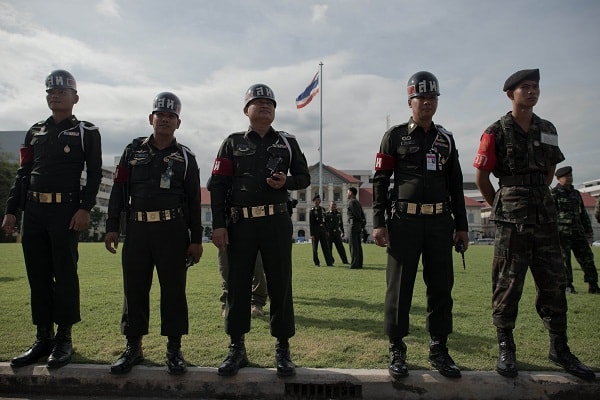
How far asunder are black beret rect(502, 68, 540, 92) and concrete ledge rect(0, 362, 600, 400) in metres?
2.49

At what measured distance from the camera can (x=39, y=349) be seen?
4004 mm

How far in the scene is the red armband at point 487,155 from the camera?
397 cm

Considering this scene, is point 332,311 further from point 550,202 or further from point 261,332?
point 550,202

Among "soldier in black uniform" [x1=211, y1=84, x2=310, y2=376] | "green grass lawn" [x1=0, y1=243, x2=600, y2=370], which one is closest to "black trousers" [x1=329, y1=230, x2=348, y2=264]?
"green grass lawn" [x1=0, y1=243, x2=600, y2=370]

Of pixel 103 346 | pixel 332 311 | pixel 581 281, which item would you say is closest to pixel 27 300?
pixel 103 346

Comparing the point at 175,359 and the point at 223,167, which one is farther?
the point at 223,167

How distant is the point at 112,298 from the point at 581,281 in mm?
9970

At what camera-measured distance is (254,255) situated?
3910 millimetres

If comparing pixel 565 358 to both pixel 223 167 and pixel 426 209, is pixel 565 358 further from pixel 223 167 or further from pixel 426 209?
pixel 223 167

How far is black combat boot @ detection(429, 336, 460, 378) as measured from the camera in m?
3.51

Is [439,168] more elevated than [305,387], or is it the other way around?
[439,168]

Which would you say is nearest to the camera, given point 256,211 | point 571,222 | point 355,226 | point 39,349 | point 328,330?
point 256,211

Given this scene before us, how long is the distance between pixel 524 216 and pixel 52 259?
14.0 feet

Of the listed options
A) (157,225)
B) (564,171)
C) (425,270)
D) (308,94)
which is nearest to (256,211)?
(157,225)
